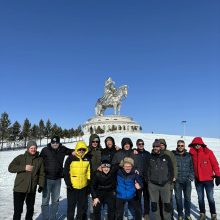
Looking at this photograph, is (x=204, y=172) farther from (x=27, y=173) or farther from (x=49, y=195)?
(x=27, y=173)

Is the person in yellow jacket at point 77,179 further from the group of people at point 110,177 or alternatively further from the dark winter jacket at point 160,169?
the dark winter jacket at point 160,169

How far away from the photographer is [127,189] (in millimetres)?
6629

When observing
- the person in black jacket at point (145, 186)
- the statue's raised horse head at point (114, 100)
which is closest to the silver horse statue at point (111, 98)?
the statue's raised horse head at point (114, 100)

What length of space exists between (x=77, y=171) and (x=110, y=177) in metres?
0.83

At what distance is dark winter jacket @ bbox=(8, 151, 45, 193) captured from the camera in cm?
677

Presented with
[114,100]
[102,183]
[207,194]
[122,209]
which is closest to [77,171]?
[102,183]

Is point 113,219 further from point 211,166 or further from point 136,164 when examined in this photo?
point 211,166

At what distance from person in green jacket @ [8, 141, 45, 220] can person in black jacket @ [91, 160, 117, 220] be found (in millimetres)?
1434

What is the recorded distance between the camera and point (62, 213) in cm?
873

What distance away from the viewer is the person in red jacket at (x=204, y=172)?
306 inches

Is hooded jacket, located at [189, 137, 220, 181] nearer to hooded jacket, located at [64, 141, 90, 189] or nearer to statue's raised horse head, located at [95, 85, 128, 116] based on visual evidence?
hooded jacket, located at [64, 141, 90, 189]

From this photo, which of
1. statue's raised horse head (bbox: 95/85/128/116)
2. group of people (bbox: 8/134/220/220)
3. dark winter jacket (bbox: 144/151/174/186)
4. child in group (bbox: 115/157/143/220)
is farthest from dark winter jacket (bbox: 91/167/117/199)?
statue's raised horse head (bbox: 95/85/128/116)

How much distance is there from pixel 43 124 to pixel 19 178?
52.1 m

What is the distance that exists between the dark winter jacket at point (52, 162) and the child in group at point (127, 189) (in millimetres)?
1649
